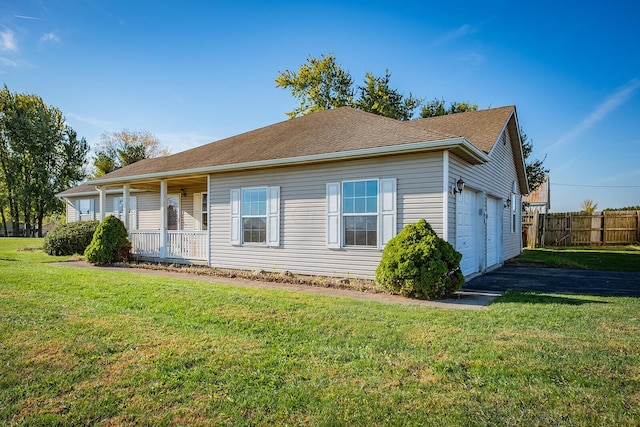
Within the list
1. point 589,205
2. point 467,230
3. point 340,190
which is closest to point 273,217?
point 340,190

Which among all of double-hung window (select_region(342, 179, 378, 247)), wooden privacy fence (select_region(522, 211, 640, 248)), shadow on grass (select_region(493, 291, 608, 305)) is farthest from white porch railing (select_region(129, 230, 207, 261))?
wooden privacy fence (select_region(522, 211, 640, 248))

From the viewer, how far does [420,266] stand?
22.0 ft

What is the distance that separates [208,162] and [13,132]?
27.5 m

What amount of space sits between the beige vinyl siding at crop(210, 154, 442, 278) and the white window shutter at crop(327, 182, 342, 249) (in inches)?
5.5

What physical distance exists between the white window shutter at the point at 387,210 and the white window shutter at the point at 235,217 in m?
4.33

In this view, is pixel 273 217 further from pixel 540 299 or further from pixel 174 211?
pixel 174 211

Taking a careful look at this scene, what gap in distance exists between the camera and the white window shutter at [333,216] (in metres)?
8.85

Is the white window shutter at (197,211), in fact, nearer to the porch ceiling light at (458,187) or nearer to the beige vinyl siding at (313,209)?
the beige vinyl siding at (313,209)

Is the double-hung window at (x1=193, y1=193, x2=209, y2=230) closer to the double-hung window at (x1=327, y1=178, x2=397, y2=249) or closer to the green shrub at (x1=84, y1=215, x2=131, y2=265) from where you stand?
the green shrub at (x1=84, y1=215, x2=131, y2=265)

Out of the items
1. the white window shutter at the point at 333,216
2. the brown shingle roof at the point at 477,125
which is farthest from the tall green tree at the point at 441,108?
the white window shutter at the point at 333,216

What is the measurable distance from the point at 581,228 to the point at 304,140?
688 inches

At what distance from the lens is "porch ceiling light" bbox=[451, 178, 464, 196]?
809 cm

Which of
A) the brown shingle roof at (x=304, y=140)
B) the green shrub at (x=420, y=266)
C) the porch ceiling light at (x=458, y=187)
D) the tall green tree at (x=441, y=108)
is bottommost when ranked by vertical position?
the green shrub at (x=420, y=266)

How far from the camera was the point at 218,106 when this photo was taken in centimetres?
1597
